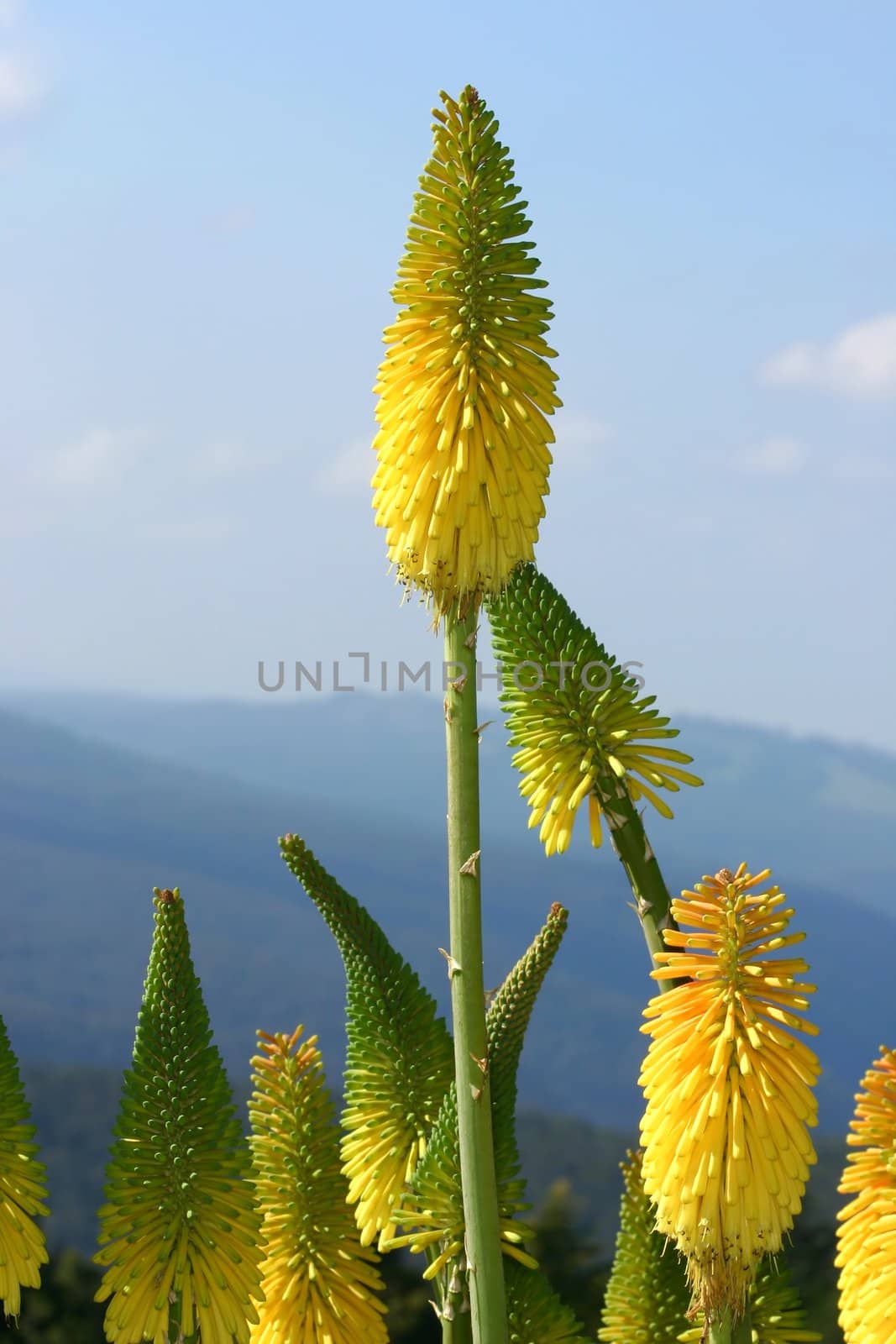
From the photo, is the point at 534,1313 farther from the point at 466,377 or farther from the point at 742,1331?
the point at 466,377

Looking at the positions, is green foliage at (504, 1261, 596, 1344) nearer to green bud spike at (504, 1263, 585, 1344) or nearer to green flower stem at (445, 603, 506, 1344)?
green bud spike at (504, 1263, 585, 1344)

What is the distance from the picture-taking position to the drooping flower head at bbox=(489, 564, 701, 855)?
28.3 ft

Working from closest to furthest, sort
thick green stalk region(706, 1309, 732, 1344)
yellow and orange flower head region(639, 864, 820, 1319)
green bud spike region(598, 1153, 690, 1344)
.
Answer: yellow and orange flower head region(639, 864, 820, 1319)
thick green stalk region(706, 1309, 732, 1344)
green bud spike region(598, 1153, 690, 1344)

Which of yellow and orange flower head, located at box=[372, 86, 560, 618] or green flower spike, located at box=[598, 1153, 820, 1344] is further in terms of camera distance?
green flower spike, located at box=[598, 1153, 820, 1344]

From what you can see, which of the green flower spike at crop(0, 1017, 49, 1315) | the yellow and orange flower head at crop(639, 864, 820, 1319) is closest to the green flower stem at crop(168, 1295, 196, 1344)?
the green flower spike at crop(0, 1017, 49, 1315)

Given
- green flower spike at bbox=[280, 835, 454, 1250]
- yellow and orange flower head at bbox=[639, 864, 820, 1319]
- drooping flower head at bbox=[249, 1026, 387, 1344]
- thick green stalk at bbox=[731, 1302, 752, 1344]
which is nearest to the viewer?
yellow and orange flower head at bbox=[639, 864, 820, 1319]

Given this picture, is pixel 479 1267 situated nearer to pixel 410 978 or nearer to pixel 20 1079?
pixel 410 978

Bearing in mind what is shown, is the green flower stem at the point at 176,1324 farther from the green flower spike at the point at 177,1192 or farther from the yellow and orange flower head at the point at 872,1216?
the yellow and orange flower head at the point at 872,1216

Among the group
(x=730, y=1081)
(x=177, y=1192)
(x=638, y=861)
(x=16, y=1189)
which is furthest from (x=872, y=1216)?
(x=16, y=1189)

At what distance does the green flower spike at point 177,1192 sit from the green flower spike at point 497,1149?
922mm

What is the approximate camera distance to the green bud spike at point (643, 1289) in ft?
31.8

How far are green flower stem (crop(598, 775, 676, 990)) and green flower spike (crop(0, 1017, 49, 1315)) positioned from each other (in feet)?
11.0

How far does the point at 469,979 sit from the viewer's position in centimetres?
774

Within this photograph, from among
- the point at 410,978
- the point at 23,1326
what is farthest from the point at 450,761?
the point at 23,1326
